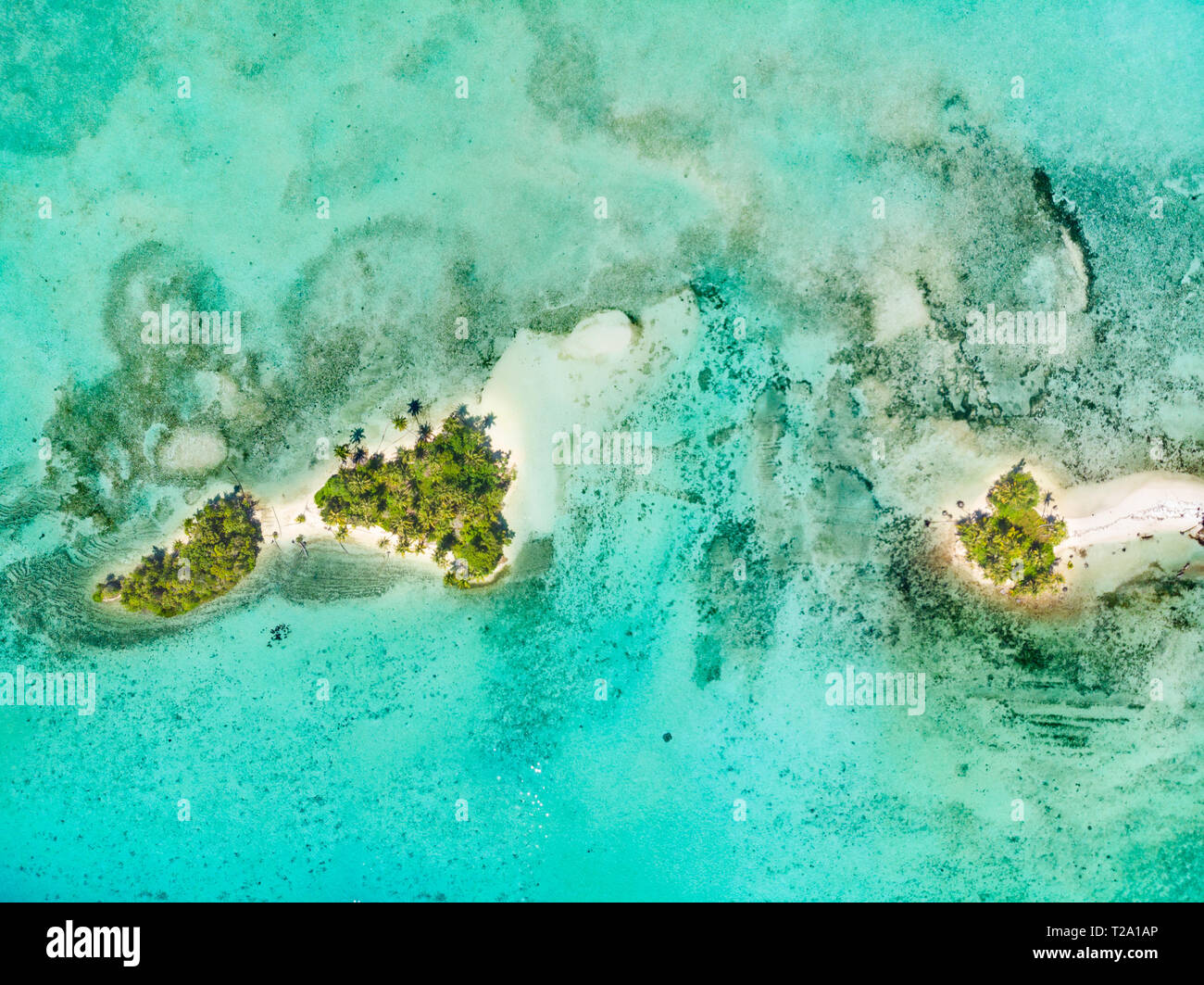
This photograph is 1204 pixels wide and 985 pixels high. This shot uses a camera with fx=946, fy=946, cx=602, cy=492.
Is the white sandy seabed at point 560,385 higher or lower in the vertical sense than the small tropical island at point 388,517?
higher

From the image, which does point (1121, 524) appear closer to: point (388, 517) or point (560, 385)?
point (560, 385)

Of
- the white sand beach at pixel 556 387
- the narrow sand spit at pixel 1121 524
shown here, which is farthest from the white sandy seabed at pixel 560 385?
the narrow sand spit at pixel 1121 524

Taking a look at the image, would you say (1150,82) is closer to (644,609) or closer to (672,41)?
(672,41)

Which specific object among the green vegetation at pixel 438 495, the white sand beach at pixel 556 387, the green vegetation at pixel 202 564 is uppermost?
the white sand beach at pixel 556 387

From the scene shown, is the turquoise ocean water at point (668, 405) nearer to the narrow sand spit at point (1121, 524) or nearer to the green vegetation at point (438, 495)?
the narrow sand spit at point (1121, 524)

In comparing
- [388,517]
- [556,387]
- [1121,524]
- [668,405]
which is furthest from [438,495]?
[1121,524]

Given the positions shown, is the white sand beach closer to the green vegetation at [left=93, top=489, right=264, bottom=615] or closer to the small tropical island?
the small tropical island

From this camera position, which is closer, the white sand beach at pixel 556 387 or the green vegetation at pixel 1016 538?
the green vegetation at pixel 1016 538
